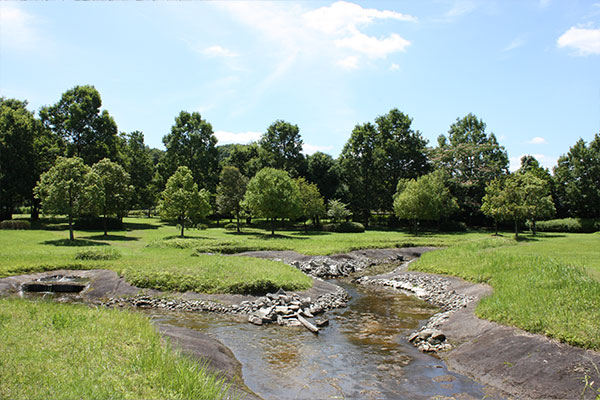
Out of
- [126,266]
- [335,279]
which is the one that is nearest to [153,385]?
[126,266]

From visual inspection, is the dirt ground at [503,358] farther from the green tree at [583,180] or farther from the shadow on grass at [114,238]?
the green tree at [583,180]

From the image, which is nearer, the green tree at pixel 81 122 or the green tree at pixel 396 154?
the green tree at pixel 81 122

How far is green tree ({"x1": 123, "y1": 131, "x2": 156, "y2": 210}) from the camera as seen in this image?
59.6 metres

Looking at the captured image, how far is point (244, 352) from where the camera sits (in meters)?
11.7

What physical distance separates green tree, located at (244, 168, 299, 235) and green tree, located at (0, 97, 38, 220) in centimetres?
2751

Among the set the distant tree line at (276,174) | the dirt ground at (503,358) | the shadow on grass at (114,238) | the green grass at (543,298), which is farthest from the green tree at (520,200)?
the shadow on grass at (114,238)

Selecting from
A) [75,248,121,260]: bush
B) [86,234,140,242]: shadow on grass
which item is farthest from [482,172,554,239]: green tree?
[75,248,121,260]: bush

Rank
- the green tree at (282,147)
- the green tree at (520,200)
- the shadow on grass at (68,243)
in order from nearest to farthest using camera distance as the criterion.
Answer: the shadow on grass at (68,243) < the green tree at (520,200) < the green tree at (282,147)

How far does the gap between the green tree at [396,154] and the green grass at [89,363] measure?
58.9m

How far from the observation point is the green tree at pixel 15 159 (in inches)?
1823

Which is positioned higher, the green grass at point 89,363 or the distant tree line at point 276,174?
the distant tree line at point 276,174

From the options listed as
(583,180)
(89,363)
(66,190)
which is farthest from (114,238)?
(583,180)

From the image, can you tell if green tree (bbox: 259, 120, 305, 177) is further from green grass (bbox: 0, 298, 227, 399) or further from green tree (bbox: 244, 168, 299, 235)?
green grass (bbox: 0, 298, 227, 399)

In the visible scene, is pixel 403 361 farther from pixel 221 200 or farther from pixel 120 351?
pixel 221 200
